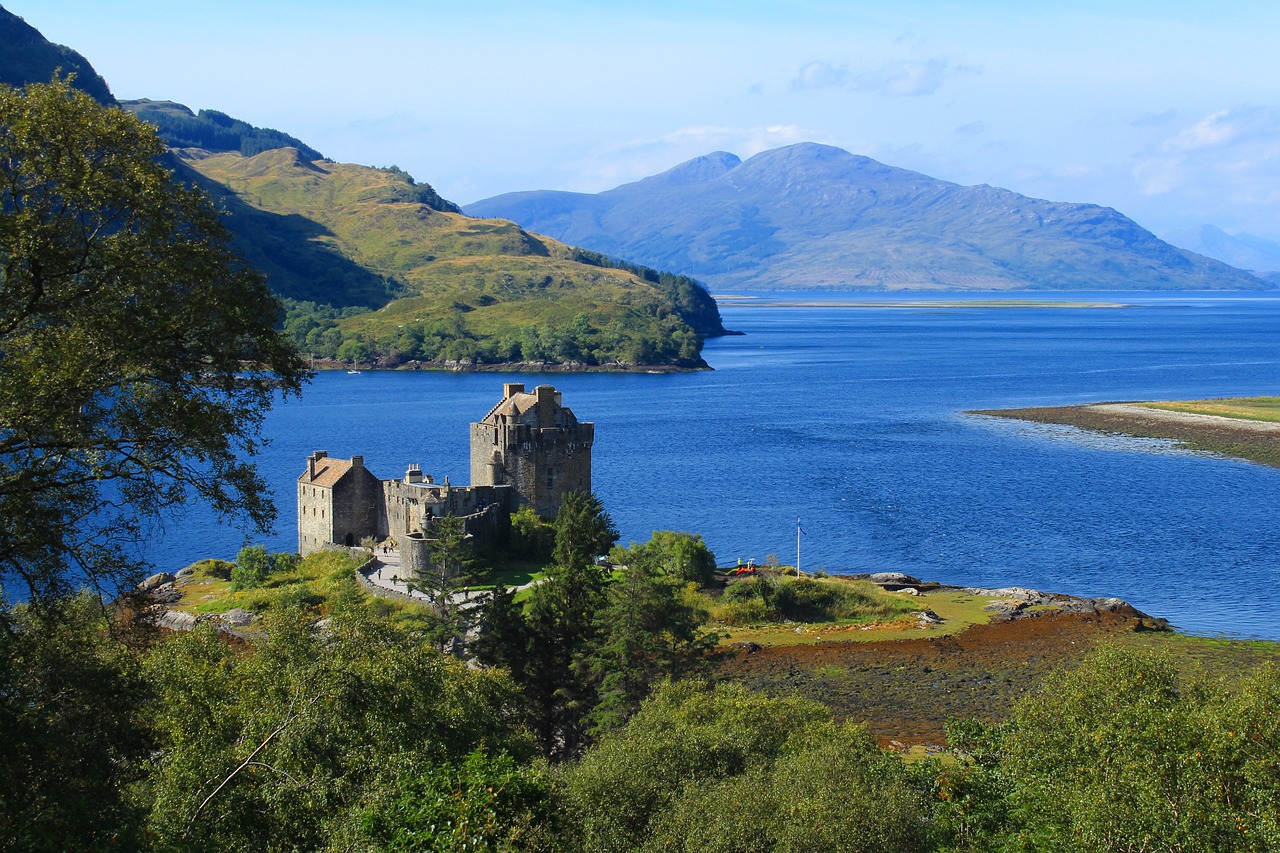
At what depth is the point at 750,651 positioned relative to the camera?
52.1 meters

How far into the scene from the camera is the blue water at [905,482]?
6944 centimetres

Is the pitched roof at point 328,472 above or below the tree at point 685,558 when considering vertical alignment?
above

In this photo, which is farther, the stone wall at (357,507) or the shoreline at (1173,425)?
the shoreline at (1173,425)

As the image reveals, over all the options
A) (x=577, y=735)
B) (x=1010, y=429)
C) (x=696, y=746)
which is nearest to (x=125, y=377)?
(x=696, y=746)

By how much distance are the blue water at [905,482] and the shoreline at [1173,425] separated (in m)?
3.84

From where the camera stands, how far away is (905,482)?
96.4 meters

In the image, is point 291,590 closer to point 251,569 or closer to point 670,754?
point 251,569

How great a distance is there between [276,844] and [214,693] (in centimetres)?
428

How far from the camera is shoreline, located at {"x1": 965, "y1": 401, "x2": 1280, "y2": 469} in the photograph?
10875 cm

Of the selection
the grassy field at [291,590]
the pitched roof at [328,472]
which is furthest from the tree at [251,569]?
the pitched roof at [328,472]

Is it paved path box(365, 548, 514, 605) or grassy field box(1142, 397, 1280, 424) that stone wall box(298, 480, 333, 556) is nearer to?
paved path box(365, 548, 514, 605)

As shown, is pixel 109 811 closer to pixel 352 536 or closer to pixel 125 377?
pixel 125 377

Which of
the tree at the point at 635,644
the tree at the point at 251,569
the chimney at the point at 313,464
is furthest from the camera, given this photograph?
the chimney at the point at 313,464

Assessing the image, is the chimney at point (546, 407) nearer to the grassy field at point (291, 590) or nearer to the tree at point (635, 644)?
the grassy field at point (291, 590)
